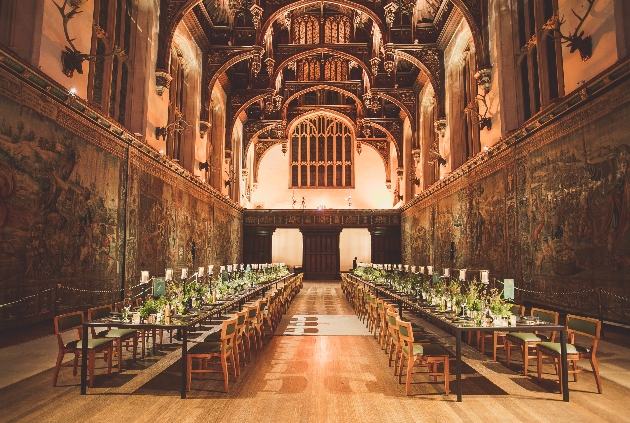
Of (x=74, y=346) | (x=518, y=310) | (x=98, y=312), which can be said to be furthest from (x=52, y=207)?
(x=518, y=310)

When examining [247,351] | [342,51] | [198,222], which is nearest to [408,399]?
[247,351]

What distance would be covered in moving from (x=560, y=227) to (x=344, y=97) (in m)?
22.7

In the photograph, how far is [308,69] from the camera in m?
27.2

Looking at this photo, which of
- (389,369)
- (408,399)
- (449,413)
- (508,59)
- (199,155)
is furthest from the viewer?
(199,155)

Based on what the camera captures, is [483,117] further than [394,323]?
Yes

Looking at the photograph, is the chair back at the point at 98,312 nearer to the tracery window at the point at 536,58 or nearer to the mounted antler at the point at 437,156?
the tracery window at the point at 536,58

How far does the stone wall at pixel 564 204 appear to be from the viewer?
727cm

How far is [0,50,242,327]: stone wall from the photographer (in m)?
7.28

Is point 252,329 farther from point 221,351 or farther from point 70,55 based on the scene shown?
point 70,55

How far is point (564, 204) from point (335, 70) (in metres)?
20.3

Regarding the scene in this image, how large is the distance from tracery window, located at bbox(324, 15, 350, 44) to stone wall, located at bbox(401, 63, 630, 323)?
40.3 ft

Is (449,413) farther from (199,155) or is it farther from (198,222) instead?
(199,155)

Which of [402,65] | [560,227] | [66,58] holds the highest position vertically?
[402,65]

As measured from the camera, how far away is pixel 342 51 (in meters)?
22.5
